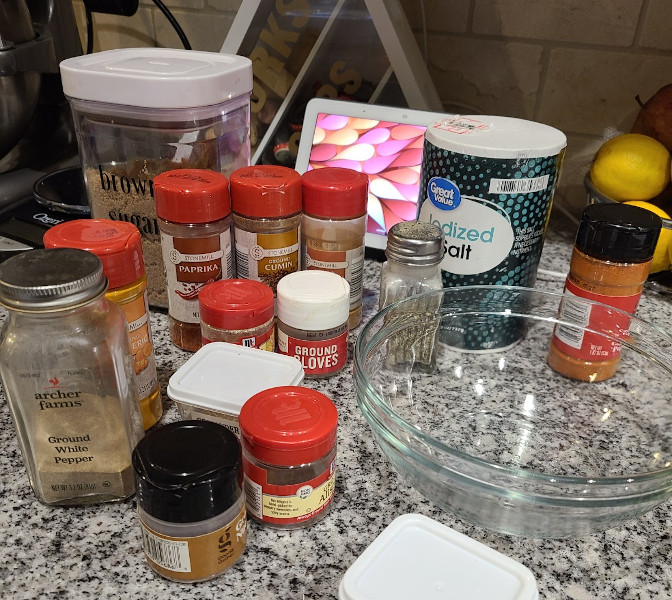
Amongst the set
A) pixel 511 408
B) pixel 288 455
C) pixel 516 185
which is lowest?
pixel 511 408

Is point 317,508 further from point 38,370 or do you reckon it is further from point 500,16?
point 500,16

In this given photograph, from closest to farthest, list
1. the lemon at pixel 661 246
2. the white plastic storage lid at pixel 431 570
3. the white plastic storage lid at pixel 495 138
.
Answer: the white plastic storage lid at pixel 431 570 < the white plastic storage lid at pixel 495 138 < the lemon at pixel 661 246

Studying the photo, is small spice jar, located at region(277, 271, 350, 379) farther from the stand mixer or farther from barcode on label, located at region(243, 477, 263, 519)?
the stand mixer

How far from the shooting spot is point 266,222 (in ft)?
2.19

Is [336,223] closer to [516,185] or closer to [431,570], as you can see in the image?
[516,185]

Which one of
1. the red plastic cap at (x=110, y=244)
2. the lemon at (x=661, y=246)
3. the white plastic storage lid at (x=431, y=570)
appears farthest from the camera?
the lemon at (x=661, y=246)

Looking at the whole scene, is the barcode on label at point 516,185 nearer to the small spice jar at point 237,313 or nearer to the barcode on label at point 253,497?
the small spice jar at point 237,313

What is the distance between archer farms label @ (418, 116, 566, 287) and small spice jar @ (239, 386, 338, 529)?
0.26 m

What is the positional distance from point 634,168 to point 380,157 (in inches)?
12.6

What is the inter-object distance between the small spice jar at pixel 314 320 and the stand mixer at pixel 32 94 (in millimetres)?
518

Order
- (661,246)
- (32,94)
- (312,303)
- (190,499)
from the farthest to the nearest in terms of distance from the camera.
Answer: (32,94), (661,246), (312,303), (190,499)

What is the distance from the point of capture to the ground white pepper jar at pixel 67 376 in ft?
1.39

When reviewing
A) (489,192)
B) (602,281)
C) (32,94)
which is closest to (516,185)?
(489,192)

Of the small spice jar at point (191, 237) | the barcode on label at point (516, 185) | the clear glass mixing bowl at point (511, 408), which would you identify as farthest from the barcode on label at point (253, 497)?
the barcode on label at point (516, 185)
